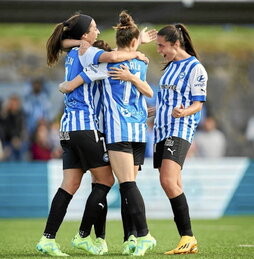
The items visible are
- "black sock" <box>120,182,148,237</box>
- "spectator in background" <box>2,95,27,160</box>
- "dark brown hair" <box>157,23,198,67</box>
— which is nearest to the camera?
"black sock" <box>120,182,148,237</box>

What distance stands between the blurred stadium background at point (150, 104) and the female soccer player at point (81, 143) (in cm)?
108

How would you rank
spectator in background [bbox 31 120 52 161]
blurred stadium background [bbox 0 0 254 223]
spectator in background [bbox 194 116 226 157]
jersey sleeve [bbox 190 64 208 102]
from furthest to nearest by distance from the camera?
spectator in background [bbox 194 116 226 157] → spectator in background [bbox 31 120 52 161] → blurred stadium background [bbox 0 0 254 223] → jersey sleeve [bbox 190 64 208 102]

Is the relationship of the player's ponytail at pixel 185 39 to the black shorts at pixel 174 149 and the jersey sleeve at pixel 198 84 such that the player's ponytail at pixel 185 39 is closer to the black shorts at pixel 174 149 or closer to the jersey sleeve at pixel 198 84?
the jersey sleeve at pixel 198 84

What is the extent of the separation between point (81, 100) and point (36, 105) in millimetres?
12302

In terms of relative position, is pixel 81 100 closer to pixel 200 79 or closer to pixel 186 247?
pixel 200 79

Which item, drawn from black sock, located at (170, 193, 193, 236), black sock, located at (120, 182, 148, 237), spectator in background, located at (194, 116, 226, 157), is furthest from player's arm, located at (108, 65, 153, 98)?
spectator in background, located at (194, 116, 226, 157)

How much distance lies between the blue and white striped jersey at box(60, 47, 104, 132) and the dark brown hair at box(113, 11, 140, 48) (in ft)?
0.65

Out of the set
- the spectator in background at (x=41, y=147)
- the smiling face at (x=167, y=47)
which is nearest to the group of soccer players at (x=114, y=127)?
the smiling face at (x=167, y=47)

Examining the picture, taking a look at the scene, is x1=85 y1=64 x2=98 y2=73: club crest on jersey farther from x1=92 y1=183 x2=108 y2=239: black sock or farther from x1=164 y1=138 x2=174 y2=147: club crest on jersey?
x1=92 y1=183 x2=108 y2=239: black sock

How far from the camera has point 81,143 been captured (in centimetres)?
744

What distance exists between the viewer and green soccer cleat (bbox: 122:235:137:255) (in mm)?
7422

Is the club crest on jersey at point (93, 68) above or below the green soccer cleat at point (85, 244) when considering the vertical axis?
above

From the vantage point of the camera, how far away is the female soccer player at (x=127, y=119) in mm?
7371

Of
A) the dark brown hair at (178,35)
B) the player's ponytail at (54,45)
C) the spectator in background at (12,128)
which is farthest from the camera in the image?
the spectator in background at (12,128)
